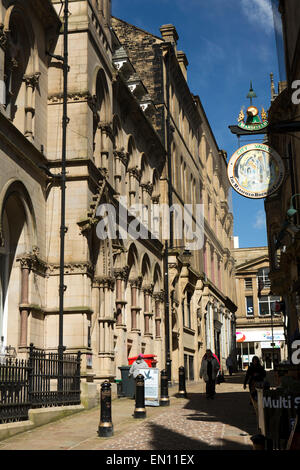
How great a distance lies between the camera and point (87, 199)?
21.0 meters

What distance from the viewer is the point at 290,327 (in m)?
33.5

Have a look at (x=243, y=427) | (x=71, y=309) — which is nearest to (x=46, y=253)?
(x=71, y=309)

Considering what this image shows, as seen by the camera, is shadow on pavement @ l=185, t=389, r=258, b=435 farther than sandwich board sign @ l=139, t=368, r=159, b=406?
No

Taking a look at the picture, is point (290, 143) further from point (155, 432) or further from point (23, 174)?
point (155, 432)

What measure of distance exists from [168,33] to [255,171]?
107 feet

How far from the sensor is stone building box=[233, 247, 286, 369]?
3093 inches

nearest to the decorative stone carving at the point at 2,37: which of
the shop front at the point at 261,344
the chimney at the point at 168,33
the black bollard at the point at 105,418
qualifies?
the black bollard at the point at 105,418

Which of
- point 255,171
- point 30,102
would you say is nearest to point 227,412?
point 255,171

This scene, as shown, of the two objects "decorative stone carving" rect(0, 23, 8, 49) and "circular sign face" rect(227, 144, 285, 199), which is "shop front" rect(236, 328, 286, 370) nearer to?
"circular sign face" rect(227, 144, 285, 199)

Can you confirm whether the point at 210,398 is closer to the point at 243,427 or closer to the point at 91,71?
the point at 243,427

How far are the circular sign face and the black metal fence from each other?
20.5 feet

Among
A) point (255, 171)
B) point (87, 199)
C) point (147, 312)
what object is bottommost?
point (147, 312)

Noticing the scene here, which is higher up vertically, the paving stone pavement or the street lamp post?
the street lamp post

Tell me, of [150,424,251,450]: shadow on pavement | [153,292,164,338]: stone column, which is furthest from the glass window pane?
[150,424,251,450]: shadow on pavement
